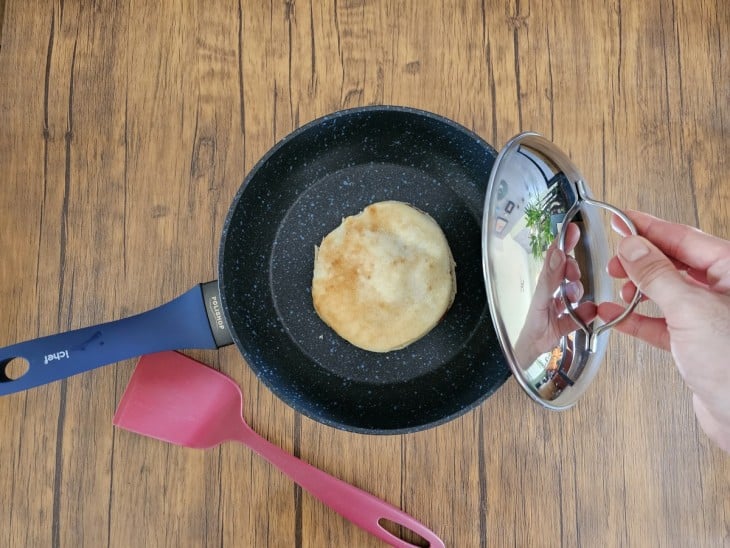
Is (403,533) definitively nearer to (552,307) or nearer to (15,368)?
(552,307)

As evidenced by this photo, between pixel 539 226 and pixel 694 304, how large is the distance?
0.55 ft

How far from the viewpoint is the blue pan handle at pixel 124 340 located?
2.05ft

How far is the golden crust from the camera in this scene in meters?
0.76

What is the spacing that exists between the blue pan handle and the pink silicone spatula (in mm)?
58

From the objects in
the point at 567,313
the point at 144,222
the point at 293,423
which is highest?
the point at 144,222

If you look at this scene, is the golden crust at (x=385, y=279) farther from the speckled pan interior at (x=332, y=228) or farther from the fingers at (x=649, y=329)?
the fingers at (x=649, y=329)

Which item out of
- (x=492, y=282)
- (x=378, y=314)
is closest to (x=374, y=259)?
(x=378, y=314)

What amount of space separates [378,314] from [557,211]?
27 centimetres

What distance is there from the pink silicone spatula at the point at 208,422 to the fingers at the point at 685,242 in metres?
0.45

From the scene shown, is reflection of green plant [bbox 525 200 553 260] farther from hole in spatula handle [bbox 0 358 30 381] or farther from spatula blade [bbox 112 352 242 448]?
hole in spatula handle [bbox 0 358 30 381]

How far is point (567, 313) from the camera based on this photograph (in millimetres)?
618

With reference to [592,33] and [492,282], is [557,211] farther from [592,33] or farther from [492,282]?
[592,33]

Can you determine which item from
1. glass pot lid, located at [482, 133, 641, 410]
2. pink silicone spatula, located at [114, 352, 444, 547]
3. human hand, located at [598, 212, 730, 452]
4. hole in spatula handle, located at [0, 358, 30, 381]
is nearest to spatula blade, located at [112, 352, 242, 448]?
pink silicone spatula, located at [114, 352, 444, 547]

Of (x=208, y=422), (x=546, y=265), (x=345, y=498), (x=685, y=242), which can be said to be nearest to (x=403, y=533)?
(x=345, y=498)
